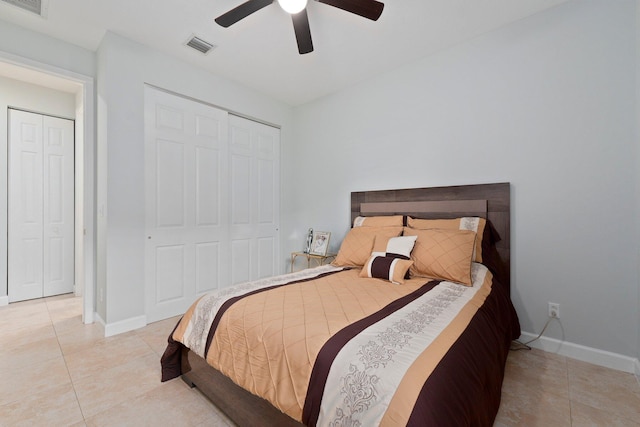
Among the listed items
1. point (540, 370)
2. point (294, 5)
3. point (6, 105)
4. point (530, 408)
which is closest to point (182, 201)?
point (294, 5)

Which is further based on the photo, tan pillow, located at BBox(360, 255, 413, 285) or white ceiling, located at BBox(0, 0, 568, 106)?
white ceiling, located at BBox(0, 0, 568, 106)

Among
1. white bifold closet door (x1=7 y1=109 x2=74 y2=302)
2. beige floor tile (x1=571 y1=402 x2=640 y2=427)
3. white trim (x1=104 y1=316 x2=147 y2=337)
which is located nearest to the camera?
beige floor tile (x1=571 y1=402 x2=640 y2=427)

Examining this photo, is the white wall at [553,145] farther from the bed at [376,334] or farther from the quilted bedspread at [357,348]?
the quilted bedspread at [357,348]

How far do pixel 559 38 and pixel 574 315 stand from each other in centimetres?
212

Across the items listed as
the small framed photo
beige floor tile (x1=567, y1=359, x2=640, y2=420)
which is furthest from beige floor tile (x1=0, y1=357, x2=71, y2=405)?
beige floor tile (x1=567, y1=359, x2=640, y2=420)

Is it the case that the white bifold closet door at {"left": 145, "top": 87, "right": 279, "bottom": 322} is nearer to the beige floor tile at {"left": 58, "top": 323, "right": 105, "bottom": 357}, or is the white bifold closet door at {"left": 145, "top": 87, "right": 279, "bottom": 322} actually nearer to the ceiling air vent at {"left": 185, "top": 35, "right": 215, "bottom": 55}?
the beige floor tile at {"left": 58, "top": 323, "right": 105, "bottom": 357}

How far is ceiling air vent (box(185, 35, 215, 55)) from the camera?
2.67m

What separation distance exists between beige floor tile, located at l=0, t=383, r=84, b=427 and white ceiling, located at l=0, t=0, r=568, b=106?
2.76 metres

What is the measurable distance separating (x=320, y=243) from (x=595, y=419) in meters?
2.71

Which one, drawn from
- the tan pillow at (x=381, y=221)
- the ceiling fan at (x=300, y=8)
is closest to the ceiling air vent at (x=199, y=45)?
the ceiling fan at (x=300, y=8)

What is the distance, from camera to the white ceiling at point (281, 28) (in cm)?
223

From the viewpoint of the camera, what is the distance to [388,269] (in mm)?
2145

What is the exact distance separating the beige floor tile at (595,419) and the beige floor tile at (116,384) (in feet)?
7.93

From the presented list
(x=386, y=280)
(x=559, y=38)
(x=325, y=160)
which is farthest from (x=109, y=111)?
(x=559, y=38)
